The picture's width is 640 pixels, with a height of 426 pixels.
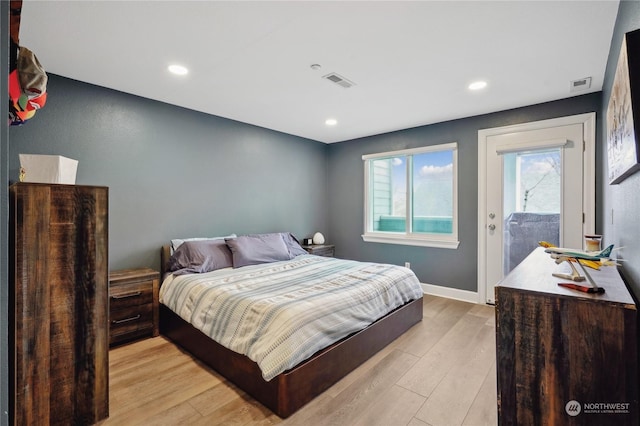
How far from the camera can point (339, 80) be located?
9.07ft

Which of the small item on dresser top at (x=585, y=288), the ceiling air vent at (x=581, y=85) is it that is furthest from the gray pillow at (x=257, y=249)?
the ceiling air vent at (x=581, y=85)

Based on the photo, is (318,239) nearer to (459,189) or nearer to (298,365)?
(459,189)

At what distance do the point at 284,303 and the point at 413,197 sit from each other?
3064mm

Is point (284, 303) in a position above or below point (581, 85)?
below

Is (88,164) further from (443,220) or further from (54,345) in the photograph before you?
(443,220)

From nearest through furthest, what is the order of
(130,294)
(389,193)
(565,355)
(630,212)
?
(565,355)
(630,212)
(130,294)
(389,193)

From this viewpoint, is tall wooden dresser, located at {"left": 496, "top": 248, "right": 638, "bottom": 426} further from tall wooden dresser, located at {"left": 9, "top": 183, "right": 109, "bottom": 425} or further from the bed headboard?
the bed headboard

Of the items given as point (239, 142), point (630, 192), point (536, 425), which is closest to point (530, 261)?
point (630, 192)

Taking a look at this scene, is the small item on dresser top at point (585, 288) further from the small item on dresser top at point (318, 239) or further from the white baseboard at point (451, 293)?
the small item on dresser top at point (318, 239)

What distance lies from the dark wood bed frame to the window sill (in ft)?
4.97

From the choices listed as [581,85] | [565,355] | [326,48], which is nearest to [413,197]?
[581,85]

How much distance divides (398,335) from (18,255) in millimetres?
2777

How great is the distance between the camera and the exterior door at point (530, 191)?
3.13 meters

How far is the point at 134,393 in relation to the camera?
2.00 m
